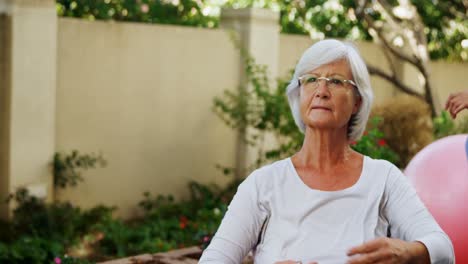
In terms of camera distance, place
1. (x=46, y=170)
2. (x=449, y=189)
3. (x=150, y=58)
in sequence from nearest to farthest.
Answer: (x=449, y=189) < (x=46, y=170) < (x=150, y=58)

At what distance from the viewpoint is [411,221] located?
9.07 ft

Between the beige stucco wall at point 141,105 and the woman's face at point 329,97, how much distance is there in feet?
16.9

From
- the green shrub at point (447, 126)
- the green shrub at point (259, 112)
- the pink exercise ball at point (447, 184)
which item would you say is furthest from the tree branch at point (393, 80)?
the pink exercise ball at point (447, 184)

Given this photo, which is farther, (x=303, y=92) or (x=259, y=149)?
(x=259, y=149)

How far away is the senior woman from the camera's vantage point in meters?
2.74

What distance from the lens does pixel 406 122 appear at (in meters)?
9.50

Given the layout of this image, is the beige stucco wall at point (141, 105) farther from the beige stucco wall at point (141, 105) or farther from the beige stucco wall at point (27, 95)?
the beige stucco wall at point (27, 95)

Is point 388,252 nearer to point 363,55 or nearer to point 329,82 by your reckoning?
point 329,82

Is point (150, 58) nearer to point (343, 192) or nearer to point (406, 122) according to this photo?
point (406, 122)

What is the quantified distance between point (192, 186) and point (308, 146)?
242 inches

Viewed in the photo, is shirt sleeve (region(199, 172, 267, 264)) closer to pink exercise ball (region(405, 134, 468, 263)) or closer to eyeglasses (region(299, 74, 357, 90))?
eyeglasses (region(299, 74, 357, 90))

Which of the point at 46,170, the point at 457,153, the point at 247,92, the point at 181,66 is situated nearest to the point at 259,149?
the point at 247,92

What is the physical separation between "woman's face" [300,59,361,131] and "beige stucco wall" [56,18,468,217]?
16.9 feet

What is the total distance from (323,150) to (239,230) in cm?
37
